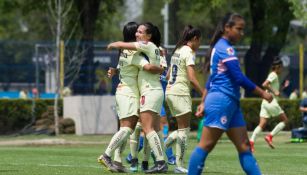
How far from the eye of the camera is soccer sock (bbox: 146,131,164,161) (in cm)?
1321

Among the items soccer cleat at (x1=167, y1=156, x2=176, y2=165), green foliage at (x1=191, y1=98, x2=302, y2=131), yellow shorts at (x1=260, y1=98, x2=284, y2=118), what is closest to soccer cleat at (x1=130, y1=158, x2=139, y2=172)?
soccer cleat at (x1=167, y1=156, x2=176, y2=165)

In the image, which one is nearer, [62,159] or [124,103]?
A: [124,103]

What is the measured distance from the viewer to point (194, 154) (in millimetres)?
10422

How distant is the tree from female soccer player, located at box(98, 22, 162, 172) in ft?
70.1

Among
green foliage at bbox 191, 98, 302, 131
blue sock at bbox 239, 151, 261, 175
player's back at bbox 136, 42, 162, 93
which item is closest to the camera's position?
blue sock at bbox 239, 151, 261, 175

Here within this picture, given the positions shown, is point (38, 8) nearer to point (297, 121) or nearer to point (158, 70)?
point (297, 121)

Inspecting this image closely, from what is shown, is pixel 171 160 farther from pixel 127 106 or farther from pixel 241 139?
pixel 241 139

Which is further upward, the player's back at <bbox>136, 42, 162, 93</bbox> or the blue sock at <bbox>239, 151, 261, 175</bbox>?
the player's back at <bbox>136, 42, 162, 93</bbox>

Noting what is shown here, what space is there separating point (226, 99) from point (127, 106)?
322cm

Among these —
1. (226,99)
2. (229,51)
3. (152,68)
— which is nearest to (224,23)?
(229,51)

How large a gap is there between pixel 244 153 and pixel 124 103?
327cm

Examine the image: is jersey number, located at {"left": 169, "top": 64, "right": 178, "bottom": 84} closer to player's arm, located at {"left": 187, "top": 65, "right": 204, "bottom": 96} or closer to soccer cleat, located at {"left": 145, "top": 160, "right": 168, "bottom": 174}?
player's arm, located at {"left": 187, "top": 65, "right": 204, "bottom": 96}

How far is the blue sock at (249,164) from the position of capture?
408 inches

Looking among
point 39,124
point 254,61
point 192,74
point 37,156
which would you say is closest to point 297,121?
point 254,61
